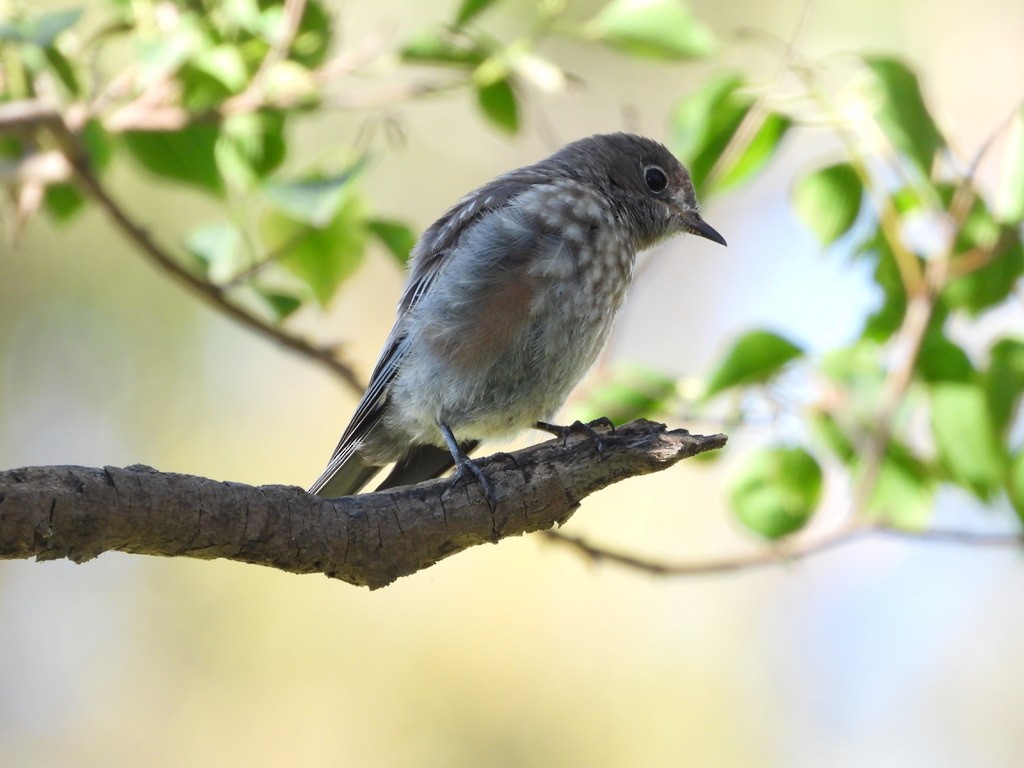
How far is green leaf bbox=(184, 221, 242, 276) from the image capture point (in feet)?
11.4

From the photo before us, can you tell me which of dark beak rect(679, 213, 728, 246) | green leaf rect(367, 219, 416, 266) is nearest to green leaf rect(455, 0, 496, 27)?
green leaf rect(367, 219, 416, 266)

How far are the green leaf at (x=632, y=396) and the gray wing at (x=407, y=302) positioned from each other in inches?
32.6

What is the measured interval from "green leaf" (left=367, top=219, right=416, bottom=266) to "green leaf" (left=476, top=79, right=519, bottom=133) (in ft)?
1.68

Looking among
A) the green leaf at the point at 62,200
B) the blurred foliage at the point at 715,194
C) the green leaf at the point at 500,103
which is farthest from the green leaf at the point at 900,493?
the green leaf at the point at 62,200

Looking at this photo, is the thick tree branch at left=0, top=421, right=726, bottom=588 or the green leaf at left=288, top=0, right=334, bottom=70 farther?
the green leaf at left=288, top=0, right=334, bottom=70

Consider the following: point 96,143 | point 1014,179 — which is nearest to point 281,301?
point 96,143

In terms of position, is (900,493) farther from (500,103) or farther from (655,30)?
(500,103)

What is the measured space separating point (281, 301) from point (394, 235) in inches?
15.7

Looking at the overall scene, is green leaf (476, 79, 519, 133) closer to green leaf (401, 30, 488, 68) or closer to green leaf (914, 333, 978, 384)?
green leaf (401, 30, 488, 68)

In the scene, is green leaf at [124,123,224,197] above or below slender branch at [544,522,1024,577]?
above

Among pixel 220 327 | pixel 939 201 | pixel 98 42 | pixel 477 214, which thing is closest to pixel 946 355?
pixel 939 201

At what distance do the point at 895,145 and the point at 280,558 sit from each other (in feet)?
6.27

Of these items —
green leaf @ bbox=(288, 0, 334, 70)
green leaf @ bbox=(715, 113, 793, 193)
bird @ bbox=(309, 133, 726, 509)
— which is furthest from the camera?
bird @ bbox=(309, 133, 726, 509)

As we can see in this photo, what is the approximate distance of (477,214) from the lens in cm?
421
